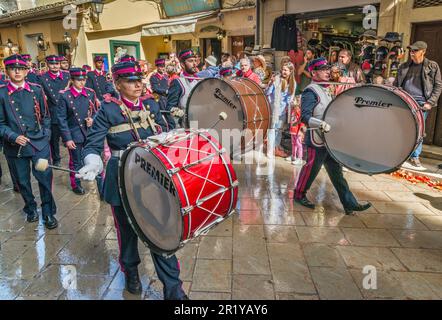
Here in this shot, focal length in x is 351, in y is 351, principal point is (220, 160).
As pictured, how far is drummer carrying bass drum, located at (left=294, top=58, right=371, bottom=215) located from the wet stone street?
231 mm

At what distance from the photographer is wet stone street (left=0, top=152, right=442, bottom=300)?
3061mm

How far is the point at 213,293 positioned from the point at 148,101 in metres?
1.79

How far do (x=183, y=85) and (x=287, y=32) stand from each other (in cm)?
589

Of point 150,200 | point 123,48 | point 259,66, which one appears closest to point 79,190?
point 150,200

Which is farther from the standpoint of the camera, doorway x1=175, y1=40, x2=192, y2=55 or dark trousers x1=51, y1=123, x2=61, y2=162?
doorway x1=175, y1=40, x2=192, y2=55

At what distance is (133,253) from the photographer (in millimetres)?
3025

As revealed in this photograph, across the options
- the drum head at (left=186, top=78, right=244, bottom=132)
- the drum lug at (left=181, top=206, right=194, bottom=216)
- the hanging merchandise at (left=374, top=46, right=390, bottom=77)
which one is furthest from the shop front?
the drum lug at (left=181, top=206, right=194, bottom=216)

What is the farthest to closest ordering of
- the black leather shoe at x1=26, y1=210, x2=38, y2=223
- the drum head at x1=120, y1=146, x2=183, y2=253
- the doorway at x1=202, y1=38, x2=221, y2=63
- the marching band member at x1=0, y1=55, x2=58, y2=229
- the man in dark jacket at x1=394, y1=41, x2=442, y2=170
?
the doorway at x1=202, y1=38, x2=221, y2=63, the man in dark jacket at x1=394, y1=41, x2=442, y2=170, the black leather shoe at x1=26, y1=210, x2=38, y2=223, the marching band member at x1=0, y1=55, x2=58, y2=229, the drum head at x1=120, y1=146, x2=183, y2=253

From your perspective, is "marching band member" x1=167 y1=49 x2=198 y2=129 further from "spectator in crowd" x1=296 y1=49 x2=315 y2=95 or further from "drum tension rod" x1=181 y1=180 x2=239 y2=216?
"spectator in crowd" x1=296 y1=49 x2=315 y2=95

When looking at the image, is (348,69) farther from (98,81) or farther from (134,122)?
(98,81)

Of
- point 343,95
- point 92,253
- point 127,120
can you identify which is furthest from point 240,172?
point 127,120
